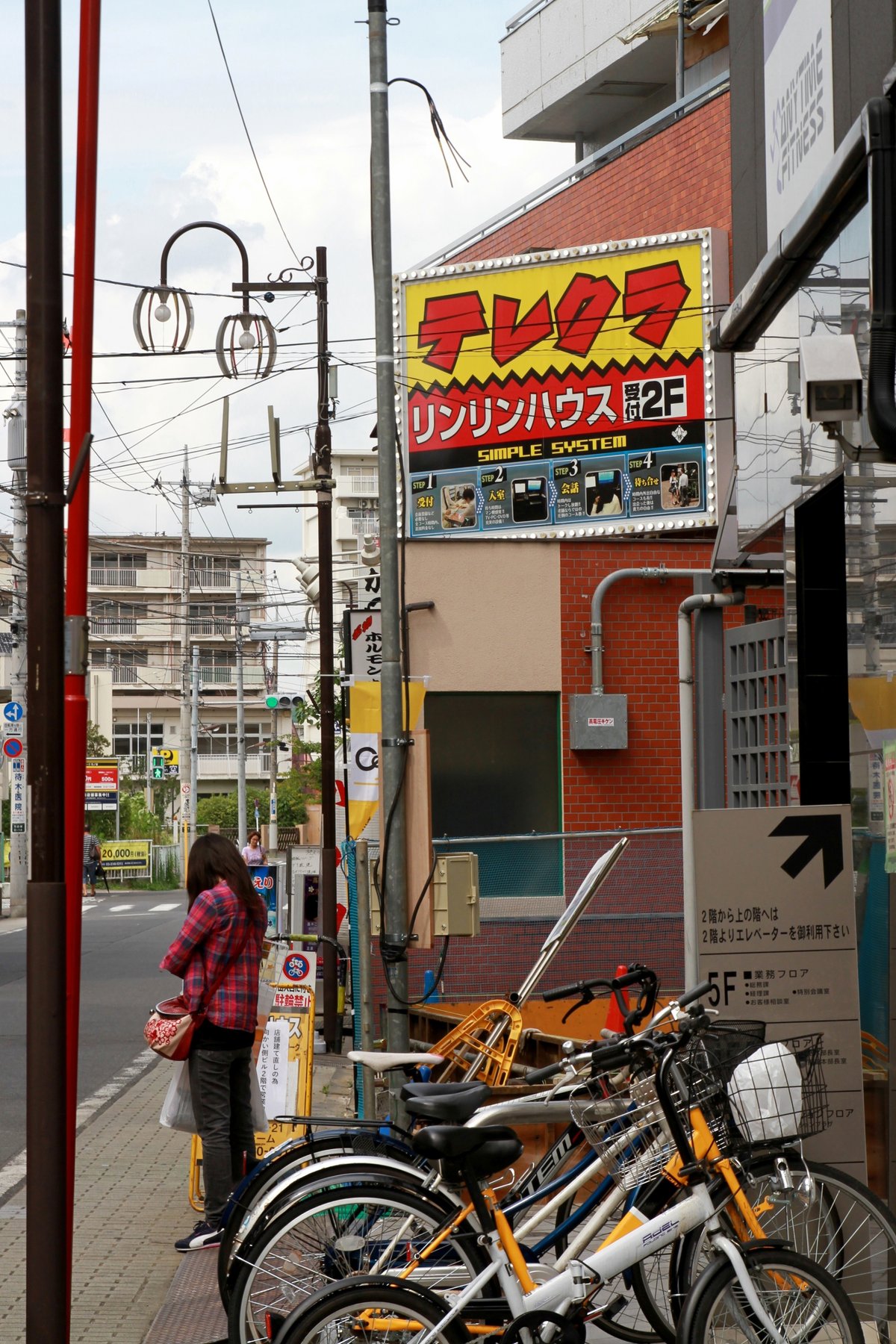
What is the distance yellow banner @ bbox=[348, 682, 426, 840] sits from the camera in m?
9.51

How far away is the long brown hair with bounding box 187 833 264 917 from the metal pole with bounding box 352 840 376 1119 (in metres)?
0.78

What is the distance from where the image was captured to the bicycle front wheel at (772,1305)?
4.34 m

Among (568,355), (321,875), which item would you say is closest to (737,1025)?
(321,875)

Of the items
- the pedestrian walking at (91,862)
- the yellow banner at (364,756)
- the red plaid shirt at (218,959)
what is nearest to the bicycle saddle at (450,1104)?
the red plaid shirt at (218,959)

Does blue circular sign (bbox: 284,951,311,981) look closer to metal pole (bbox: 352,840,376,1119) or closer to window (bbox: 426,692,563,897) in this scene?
metal pole (bbox: 352,840,376,1119)

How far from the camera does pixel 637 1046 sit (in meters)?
4.66

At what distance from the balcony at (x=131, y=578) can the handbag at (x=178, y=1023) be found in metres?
75.3

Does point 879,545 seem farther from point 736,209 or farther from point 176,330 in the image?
point 176,330

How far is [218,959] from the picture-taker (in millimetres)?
7180

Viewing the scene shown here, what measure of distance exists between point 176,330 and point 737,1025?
6.87 meters

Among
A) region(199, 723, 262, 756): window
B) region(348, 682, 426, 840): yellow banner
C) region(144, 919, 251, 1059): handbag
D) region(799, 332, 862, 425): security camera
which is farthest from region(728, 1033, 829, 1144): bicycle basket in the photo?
region(199, 723, 262, 756): window

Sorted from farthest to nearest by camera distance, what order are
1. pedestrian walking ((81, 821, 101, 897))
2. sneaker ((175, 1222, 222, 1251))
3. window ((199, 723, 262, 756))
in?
window ((199, 723, 262, 756)) → pedestrian walking ((81, 821, 101, 897)) → sneaker ((175, 1222, 222, 1251))

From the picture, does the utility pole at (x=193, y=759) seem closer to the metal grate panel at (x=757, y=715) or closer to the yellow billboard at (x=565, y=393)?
the yellow billboard at (x=565, y=393)

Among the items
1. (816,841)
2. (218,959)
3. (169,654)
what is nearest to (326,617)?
(218,959)
